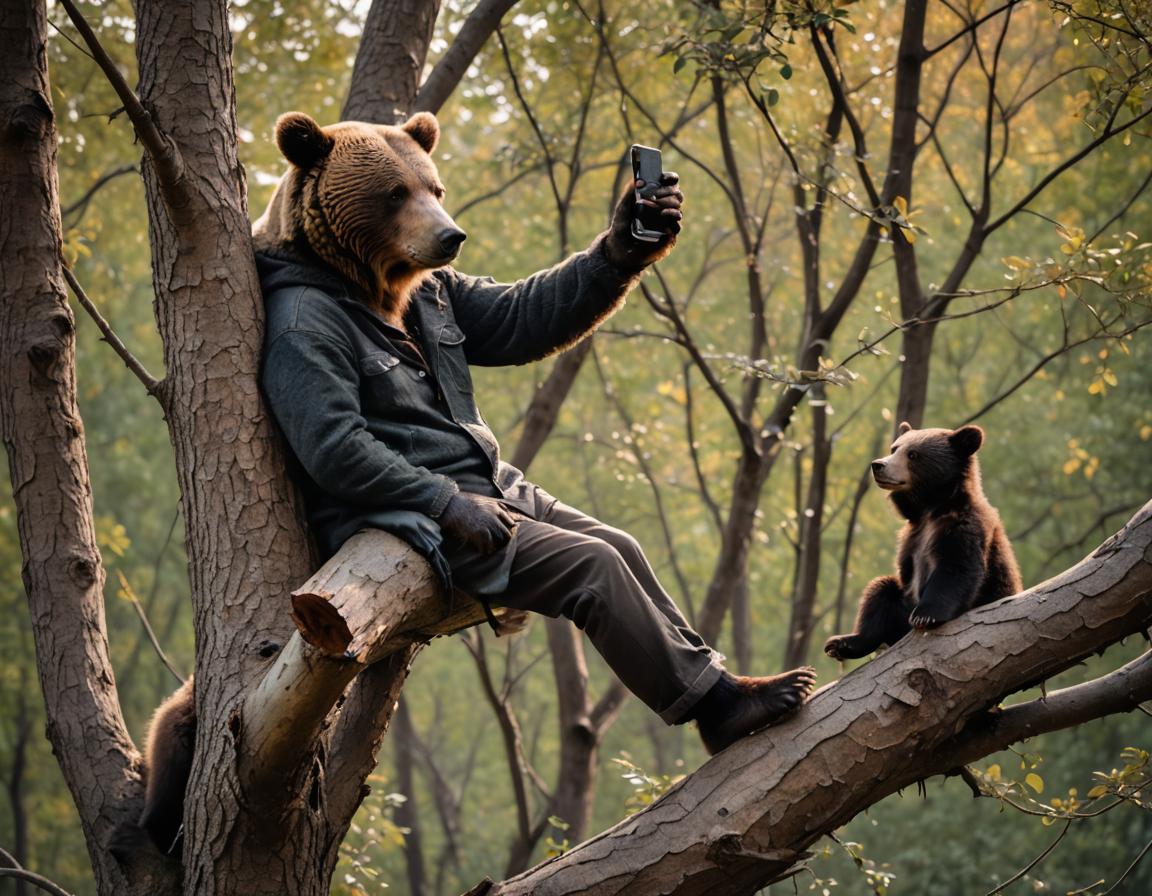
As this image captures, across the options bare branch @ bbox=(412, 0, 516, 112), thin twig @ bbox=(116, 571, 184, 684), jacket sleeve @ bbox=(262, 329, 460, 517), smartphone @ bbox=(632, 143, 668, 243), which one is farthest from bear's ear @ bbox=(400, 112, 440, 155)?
thin twig @ bbox=(116, 571, 184, 684)

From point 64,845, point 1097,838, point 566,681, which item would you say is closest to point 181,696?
point 566,681

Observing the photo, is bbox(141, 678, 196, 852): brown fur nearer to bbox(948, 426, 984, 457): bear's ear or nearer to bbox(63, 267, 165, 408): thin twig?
bbox(63, 267, 165, 408): thin twig

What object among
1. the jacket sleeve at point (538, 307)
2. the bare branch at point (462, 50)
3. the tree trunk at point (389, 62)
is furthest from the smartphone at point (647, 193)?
the bare branch at point (462, 50)

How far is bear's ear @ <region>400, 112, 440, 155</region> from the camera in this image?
4656mm

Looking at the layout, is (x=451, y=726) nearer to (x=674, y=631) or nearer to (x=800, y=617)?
(x=800, y=617)

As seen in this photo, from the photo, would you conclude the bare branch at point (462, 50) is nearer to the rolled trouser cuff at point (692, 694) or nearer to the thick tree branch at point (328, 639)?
the thick tree branch at point (328, 639)

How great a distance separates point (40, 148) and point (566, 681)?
5.26 metres

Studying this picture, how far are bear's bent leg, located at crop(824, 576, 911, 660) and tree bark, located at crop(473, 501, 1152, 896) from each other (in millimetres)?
781

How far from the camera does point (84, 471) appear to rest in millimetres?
4652

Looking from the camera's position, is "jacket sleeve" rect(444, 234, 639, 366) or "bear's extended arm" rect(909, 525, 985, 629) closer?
"bear's extended arm" rect(909, 525, 985, 629)

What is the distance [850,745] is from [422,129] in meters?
2.64

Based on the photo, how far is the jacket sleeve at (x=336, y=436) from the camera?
386 centimetres

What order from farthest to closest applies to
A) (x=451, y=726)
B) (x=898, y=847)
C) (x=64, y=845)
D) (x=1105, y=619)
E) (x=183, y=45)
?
(x=451, y=726), (x=64, y=845), (x=898, y=847), (x=183, y=45), (x=1105, y=619)

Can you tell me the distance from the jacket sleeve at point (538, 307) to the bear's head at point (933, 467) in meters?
1.25
